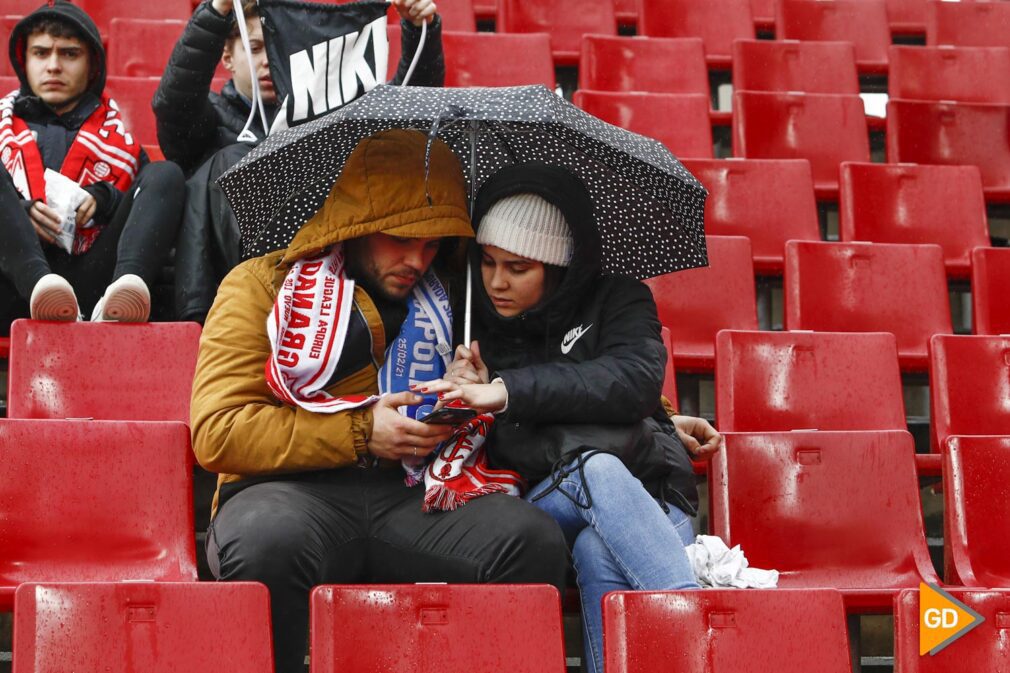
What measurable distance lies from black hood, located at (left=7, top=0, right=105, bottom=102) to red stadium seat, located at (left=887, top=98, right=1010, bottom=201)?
1.97 metres

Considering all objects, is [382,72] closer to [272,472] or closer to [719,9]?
[272,472]

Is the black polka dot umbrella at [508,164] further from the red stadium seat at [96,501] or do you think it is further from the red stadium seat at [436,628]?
the red stadium seat at [436,628]

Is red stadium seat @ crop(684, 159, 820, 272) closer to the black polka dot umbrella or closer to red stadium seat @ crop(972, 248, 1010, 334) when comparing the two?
red stadium seat @ crop(972, 248, 1010, 334)

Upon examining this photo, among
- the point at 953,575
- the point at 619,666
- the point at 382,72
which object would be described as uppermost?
the point at 382,72

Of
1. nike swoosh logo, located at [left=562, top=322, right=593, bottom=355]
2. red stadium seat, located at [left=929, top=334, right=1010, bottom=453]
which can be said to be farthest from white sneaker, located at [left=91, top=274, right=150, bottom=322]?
red stadium seat, located at [left=929, top=334, right=1010, bottom=453]

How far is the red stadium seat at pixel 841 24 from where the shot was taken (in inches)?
175

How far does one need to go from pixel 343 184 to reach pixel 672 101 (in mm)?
1821

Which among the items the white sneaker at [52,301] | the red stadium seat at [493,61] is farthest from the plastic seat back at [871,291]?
the white sneaker at [52,301]

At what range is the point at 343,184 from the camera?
197 cm

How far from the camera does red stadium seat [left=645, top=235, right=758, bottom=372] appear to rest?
9.43 ft

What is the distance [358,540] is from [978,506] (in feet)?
3.25

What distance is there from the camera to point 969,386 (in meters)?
2.58

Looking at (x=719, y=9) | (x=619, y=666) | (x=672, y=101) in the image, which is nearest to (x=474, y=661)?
(x=619, y=666)

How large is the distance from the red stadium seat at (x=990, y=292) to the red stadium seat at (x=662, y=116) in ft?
2.68
